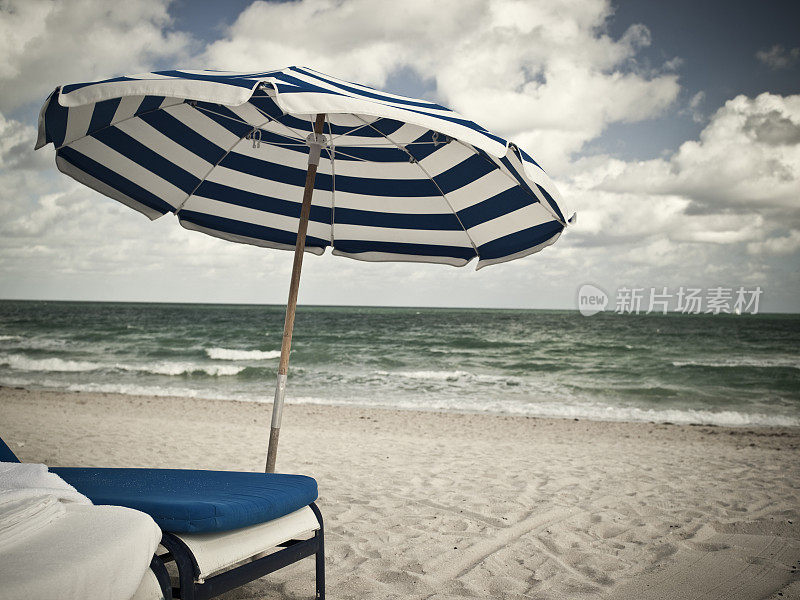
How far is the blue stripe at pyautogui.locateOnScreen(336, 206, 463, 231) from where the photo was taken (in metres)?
3.41

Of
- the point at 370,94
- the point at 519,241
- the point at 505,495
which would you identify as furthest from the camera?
the point at 505,495

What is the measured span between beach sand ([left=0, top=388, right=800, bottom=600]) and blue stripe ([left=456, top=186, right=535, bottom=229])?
74.7 inches

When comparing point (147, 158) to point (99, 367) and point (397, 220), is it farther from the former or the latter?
point (99, 367)

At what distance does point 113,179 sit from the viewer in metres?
3.18

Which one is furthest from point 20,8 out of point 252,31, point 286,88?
point 286,88

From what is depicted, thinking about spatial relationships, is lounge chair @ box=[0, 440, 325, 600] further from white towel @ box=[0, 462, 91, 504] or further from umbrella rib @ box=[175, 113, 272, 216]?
umbrella rib @ box=[175, 113, 272, 216]

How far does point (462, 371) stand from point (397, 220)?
43.8 feet

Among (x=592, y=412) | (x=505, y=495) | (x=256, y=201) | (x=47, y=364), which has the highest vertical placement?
(x=256, y=201)

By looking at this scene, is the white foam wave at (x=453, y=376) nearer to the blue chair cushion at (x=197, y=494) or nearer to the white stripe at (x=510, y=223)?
the white stripe at (x=510, y=223)

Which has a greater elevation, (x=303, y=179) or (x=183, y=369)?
(x=303, y=179)

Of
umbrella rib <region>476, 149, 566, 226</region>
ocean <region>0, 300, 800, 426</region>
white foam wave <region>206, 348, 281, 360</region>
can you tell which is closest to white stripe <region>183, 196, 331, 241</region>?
umbrella rib <region>476, 149, 566, 226</region>

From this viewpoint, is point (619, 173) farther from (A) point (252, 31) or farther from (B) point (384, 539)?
(B) point (384, 539)

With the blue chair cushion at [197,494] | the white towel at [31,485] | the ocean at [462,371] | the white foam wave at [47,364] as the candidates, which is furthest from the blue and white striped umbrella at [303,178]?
the white foam wave at [47,364]

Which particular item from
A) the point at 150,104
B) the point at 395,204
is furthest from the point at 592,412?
the point at 150,104
